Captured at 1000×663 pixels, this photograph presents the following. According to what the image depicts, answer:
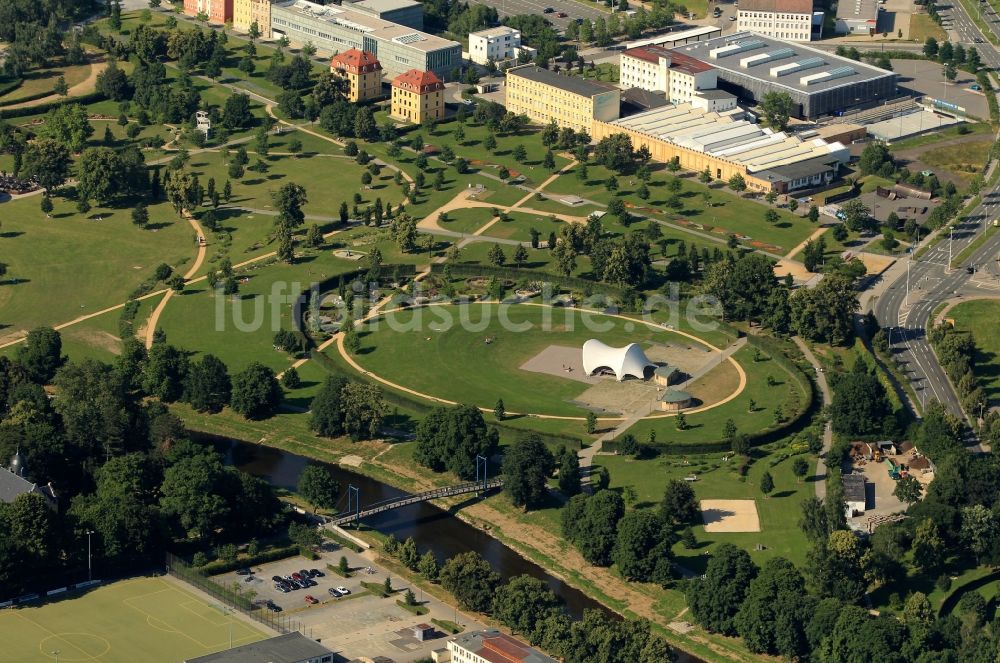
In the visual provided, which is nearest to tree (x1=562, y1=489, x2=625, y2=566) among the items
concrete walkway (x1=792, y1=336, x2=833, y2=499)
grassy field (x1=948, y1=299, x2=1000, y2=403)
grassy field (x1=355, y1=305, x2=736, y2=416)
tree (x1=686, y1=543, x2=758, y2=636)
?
tree (x1=686, y1=543, x2=758, y2=636)

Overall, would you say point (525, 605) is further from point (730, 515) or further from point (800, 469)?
point (800, 469)

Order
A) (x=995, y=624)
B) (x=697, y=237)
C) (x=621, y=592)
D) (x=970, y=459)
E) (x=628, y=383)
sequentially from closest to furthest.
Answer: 1. (x=995, y=624)
2. (x=621, y=592)
3. (x=970, y=459)
4. (x=628, y=383)
5. (x=697, y=237)

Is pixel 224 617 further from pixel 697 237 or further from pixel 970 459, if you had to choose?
pixel 697 237

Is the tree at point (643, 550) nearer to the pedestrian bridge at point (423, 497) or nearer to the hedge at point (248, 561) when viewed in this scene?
the pedestrian bridge at point (423, 497)

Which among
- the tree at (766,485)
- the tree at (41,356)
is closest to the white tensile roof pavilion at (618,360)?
the tree at (766,485)

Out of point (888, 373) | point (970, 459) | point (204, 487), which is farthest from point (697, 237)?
point (204, 487)

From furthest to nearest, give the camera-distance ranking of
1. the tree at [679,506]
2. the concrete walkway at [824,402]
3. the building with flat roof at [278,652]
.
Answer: the concrete walkway at [824,402] < the tree at [679,506] < the building with flat roof at [278,652]
